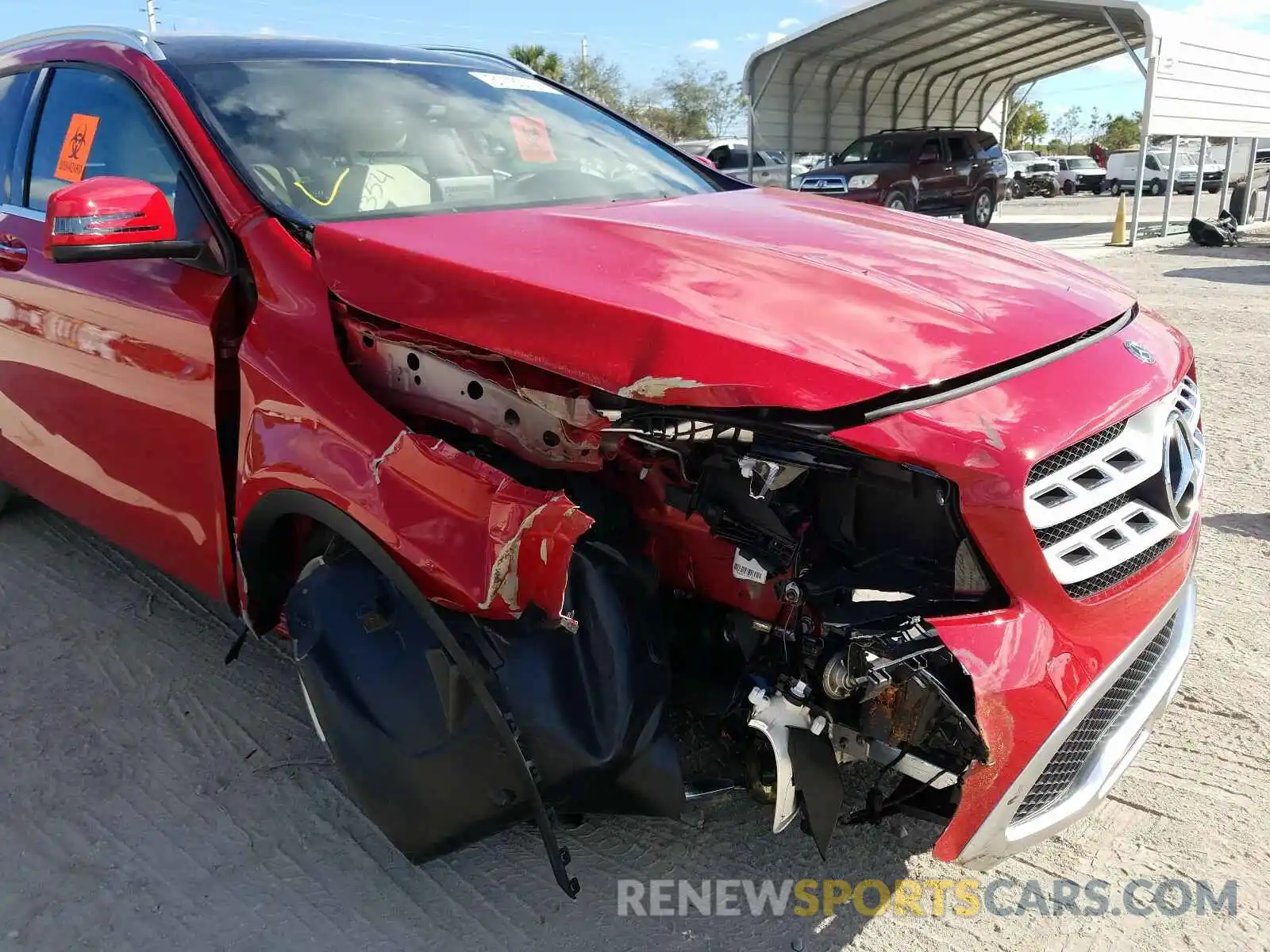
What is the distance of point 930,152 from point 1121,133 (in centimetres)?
5976

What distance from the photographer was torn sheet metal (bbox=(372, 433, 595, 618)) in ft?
5.83

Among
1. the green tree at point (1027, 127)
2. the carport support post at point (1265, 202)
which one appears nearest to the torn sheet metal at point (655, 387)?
the carport support post at point (1265, 202)

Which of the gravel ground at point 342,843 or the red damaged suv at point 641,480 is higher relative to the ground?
the red damaged suv at point 641,480

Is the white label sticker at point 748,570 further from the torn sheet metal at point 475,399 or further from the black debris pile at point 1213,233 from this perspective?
the black debris pile at point 1213,233

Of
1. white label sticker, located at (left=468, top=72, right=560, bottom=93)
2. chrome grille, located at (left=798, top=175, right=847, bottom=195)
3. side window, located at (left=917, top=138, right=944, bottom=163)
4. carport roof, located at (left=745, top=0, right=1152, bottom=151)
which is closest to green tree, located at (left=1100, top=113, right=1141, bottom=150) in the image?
carport roof, located at (left=745, top=0, right=1152, bottom=151)

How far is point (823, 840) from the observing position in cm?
188

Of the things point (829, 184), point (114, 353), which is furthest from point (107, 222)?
point (829, 184)

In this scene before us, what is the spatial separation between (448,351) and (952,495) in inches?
41.1

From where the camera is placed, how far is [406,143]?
2678 mm

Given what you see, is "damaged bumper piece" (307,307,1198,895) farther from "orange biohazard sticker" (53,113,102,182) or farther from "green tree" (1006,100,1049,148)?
"green tree" (1006,100,1049,148)

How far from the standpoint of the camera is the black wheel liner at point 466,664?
1824 mm

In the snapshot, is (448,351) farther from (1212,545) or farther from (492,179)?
(1212,545)

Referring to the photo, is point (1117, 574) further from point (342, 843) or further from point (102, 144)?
point (102, 144)

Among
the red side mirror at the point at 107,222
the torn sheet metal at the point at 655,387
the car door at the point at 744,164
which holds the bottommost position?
the torn sheet metal at the point at 655,387
